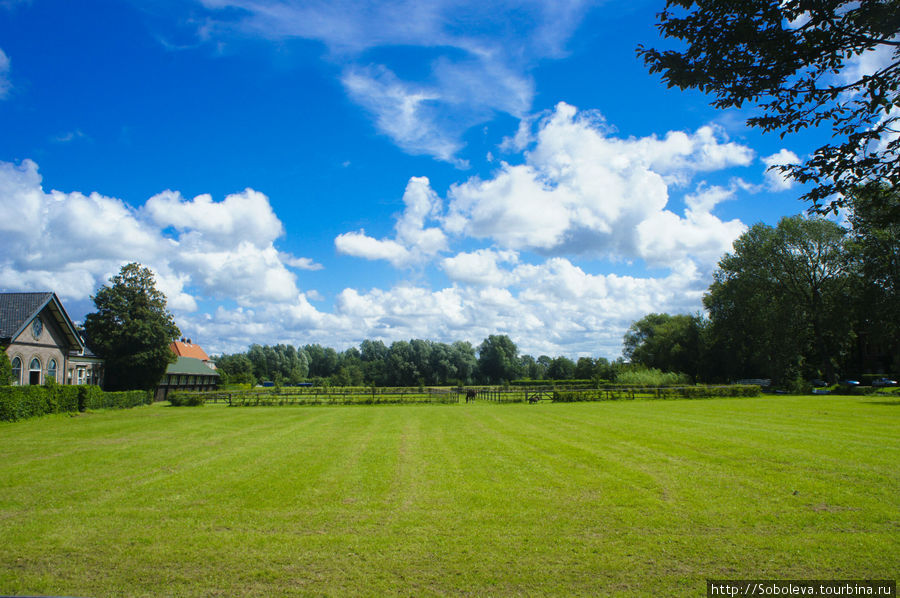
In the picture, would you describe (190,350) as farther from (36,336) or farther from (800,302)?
(800,302)

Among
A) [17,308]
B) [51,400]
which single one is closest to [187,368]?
[17,308]

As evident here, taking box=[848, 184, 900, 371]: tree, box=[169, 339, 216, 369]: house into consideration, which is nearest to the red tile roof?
box=[169, 339, 216, 369]: house

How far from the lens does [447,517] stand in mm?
7793

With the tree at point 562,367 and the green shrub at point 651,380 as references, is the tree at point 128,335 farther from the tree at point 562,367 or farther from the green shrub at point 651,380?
the tree at point 562,367

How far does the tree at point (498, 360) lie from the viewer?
9600 centimetres

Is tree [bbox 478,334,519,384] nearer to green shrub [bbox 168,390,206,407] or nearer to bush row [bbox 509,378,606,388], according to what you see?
bush row [bbox 509,378,606,388]

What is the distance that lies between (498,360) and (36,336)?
247ft

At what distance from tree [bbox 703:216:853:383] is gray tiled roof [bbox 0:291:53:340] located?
65.5 m

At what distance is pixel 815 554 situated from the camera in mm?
6070

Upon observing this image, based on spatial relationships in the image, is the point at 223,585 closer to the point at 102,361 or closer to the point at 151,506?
the point at 151,506

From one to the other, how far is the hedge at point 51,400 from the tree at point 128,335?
8.71 meters

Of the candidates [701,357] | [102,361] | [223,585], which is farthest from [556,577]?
[701,357]

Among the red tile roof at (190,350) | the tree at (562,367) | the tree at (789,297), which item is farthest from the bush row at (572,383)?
the red tile roof at (190,350)

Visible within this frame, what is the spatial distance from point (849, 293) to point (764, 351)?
981 centimetres
